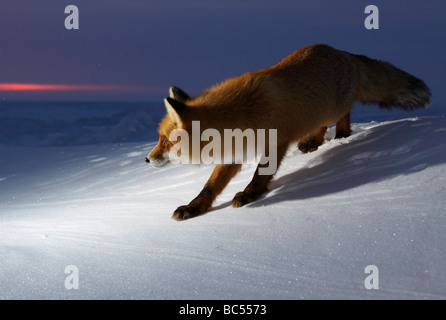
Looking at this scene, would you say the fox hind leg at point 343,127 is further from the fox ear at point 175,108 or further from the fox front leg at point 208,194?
the fox ear at point 175,108

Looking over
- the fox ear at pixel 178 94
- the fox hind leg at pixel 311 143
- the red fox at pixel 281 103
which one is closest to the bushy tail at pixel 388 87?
the red fox at pixel 281 103

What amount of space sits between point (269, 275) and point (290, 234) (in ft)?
1.77

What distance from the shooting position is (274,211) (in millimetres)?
3330

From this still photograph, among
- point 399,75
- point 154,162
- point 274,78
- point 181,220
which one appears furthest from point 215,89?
point 399,75

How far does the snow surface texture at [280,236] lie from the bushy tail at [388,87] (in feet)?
1.19

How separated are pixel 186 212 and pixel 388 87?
2.73 meters

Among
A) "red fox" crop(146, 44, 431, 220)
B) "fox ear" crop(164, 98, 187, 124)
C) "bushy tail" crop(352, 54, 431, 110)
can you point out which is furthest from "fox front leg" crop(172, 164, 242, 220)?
"bushy tail" crop(352, 54, 431, 110)

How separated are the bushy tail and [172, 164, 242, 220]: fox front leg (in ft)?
5.88

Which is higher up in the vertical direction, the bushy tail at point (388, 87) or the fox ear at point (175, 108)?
the bushy tail at point (388, 87)

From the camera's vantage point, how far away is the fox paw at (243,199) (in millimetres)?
3666

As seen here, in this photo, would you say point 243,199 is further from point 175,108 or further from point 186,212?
point 175,108

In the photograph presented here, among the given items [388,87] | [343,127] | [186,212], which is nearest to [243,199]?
[186,212]

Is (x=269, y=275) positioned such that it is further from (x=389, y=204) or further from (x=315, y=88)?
(x=315, y=88)

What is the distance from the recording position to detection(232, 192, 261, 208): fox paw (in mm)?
3666
